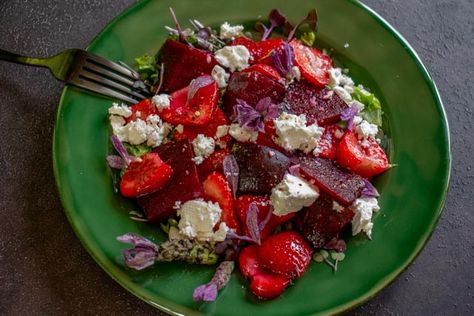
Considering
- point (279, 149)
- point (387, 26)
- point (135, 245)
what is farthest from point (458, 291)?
point (135, 245)

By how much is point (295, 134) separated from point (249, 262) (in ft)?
1.18

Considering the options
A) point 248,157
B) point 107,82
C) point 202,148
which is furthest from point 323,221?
point 107,82

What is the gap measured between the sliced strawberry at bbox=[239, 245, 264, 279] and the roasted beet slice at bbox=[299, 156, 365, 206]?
0.23 m

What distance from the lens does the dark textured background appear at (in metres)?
1.64

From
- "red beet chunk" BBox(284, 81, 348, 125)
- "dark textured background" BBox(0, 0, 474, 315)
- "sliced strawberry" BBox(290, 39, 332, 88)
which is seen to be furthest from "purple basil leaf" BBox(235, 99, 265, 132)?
"dark textured background" BBox(0, 0, 474, 315)

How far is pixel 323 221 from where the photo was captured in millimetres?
1559

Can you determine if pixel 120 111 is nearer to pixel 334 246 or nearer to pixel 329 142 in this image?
pixel 329 142

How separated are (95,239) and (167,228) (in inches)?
7.4

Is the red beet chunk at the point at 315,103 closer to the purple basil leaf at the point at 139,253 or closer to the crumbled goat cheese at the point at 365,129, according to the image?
the crumbled goat cheese at the point at 365,129

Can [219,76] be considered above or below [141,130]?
above

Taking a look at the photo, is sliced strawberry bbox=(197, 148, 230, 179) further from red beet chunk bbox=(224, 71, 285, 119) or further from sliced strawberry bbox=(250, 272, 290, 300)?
sliced strawberry bbox=(250, 272, 290, 300)

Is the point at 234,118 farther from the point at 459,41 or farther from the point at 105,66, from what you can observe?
the point at 459,41

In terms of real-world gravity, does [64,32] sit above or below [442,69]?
below

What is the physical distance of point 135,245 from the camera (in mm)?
1507
